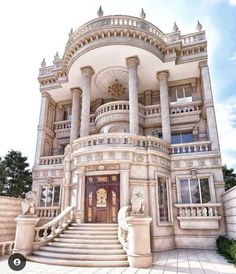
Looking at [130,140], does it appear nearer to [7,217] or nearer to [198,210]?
[198,210]

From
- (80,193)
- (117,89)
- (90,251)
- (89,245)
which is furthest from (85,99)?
(90,251)

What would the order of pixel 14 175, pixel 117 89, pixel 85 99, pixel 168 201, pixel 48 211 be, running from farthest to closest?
pixel 14 175, pixel 117 89, pixel 85 99, pixel 48 211, pixel 168 201

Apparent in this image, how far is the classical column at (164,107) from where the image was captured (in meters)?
13.7

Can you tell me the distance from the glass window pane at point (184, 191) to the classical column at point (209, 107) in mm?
2494

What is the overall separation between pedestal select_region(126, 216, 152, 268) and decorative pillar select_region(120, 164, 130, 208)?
3098 mm

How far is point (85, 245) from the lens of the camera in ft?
27.6

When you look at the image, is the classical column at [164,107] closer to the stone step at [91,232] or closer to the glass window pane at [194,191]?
the glass window pane at [194,191]

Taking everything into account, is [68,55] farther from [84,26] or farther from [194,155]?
[194,155]

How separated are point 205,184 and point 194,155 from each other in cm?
164

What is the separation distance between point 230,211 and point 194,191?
7.66 feet

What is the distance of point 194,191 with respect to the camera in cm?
1227

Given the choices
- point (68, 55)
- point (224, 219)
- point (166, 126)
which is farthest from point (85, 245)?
point (68, 55)

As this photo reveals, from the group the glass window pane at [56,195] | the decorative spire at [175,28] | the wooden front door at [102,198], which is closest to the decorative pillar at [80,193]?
the wooden front door at [102,198]

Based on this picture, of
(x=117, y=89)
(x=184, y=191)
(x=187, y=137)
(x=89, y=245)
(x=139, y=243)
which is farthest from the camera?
(x=117, y=89)
